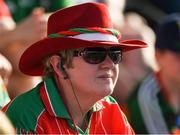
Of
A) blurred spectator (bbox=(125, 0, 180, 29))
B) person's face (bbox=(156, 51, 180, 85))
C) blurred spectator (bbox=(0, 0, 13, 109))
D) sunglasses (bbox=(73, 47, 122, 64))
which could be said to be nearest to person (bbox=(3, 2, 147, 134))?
sunglasses (bbox=(73, 47, 122, 64))

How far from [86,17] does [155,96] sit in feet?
7.05

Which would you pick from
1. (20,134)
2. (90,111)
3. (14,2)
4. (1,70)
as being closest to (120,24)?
(14,2)

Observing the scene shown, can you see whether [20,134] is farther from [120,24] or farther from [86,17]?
[120,24]

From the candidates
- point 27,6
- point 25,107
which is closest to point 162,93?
point 27,6

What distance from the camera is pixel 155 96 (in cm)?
602

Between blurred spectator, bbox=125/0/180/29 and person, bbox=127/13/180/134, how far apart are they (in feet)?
7.59

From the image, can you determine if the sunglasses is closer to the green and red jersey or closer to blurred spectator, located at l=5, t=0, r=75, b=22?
the green and red jersey

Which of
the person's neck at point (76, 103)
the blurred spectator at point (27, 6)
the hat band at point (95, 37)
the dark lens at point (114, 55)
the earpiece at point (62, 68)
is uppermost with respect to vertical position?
the hat band at point (95, 37)

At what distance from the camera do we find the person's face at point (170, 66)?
20.5 feet

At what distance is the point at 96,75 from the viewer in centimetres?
397

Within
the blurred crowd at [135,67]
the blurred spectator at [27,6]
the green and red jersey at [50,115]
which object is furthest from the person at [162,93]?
the green and red jersey at [50,115]

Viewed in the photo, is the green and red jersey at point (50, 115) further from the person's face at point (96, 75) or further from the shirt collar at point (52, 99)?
the person's face at point (96, 75)

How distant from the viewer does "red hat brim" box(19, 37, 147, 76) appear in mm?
3902

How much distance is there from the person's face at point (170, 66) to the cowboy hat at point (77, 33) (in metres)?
2.15
